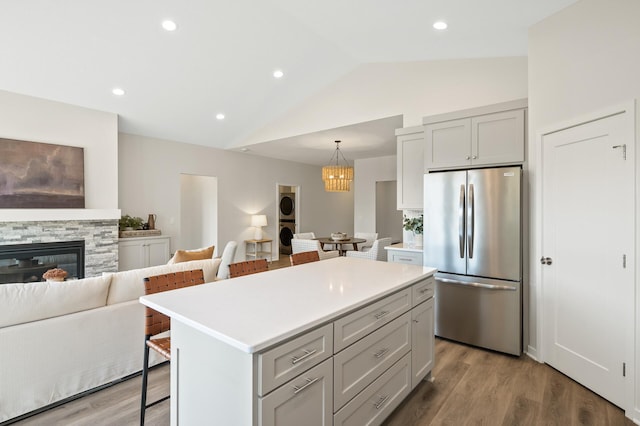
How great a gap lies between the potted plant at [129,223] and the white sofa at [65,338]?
3397 mm

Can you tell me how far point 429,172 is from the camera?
3750 mm

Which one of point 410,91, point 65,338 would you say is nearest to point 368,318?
point 65,338

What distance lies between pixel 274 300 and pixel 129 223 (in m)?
4.97

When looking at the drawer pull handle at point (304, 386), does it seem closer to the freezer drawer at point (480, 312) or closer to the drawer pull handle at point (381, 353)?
the drawer pull handle at point (381, 353)

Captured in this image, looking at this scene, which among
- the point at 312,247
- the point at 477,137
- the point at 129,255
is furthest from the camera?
the point at 312,247

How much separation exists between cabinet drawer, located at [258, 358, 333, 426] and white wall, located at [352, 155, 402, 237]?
272 inches

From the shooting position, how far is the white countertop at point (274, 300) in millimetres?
1279

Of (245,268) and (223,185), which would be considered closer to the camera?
(245,268)

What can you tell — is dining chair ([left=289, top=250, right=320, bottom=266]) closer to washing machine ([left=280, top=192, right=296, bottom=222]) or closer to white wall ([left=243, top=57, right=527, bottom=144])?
white wall ([left=243, top=57, right=527, bottom=144])

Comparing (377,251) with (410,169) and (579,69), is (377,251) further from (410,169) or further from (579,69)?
(579,69)

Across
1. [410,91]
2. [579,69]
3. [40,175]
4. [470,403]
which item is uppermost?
[410,91]

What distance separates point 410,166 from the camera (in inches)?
166

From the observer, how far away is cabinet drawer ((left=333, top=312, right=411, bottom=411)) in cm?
156

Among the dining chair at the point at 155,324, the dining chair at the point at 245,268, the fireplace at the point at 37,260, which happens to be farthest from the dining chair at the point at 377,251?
the fireplace at the point at 37,260
